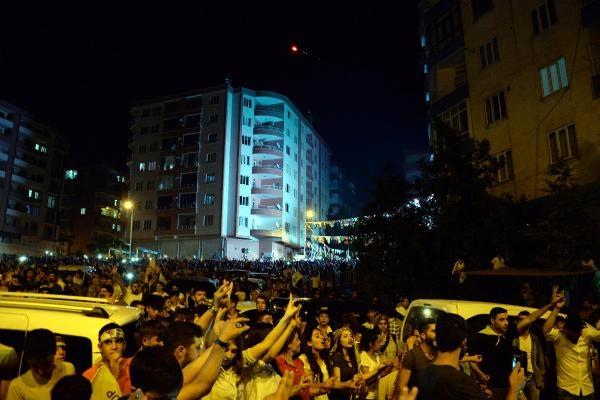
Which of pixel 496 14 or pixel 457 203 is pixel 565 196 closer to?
pixel 457 203

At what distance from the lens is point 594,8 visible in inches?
536

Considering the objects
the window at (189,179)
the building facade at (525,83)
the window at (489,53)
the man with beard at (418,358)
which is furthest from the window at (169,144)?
the man with beard at (418,358)

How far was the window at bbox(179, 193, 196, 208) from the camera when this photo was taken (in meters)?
55.7

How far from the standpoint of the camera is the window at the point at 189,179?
56594mm

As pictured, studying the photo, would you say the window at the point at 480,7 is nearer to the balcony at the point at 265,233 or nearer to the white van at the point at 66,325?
the white van at the point at 66,325

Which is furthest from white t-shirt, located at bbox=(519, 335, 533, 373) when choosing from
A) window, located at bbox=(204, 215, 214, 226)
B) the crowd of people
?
window, located at bbox=(204, 215, 214, 226)

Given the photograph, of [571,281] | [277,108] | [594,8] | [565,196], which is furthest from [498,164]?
[277,108]

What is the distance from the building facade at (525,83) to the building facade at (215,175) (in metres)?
37.0

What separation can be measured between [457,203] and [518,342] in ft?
29.5

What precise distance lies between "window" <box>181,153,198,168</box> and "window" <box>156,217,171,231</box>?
7749mm

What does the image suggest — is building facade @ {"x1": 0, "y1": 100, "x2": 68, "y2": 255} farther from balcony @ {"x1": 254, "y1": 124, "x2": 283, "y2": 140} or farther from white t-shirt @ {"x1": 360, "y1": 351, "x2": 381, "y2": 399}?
white t-shirt @ {"x1": 360, "y1": 351, "x2": 381, "y2": 399}

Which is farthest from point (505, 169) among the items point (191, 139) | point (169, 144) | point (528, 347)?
point (169, 144)

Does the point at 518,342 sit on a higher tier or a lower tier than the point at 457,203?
lower

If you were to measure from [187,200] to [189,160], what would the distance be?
574 centimetres
